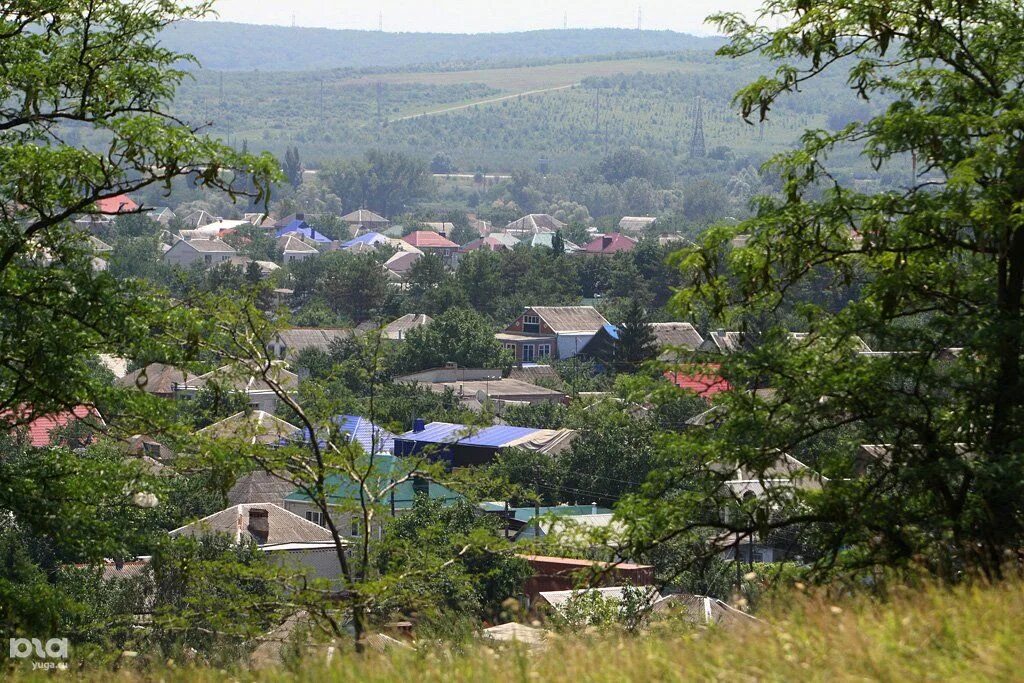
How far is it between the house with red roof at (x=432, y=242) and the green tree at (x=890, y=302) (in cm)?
13478

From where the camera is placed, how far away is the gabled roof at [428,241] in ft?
488

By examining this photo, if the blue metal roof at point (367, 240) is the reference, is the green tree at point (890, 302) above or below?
above

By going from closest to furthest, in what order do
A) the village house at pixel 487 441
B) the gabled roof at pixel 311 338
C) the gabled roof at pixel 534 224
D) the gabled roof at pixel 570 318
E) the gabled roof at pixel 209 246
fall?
the village house at pixel 487 441, the gabled roof at pixel 311 338, the gabled roof at pixel 570 318, the gabled roof at pixel 209 246, the gabled roof at pixel 534 224

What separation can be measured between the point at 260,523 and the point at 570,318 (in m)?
47.6

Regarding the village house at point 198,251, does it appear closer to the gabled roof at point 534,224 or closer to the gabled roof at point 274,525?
the gabled roof at point 534,224

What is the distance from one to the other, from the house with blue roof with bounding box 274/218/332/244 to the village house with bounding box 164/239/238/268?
19.4m

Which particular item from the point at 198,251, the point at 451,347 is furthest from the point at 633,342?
the point at 198,251

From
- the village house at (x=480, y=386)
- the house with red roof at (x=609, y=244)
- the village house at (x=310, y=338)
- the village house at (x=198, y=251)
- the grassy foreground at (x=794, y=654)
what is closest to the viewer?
the grassy foreground at (x=794, y=654)

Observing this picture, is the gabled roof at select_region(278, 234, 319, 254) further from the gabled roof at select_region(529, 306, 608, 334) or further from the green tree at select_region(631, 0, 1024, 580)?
the green tree at select_region(631, 0, 1024, 580)

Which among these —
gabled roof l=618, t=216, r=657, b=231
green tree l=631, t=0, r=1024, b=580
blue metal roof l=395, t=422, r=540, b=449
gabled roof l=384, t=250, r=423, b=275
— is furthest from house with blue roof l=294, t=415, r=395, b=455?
gabled roof l=618, t=216, r=657, b=231

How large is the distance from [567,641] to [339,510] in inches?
171

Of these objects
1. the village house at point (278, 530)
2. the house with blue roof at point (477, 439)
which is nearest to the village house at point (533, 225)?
the house with blue roof at point (477, 439)

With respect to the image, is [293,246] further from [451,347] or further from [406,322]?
[451,347]

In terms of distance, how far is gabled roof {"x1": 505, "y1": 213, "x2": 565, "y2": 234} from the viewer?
183m
